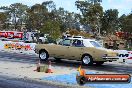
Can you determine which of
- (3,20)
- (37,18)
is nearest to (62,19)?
(37,18)

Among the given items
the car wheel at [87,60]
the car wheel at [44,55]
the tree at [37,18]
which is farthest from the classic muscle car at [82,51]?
the tree at [37,18]

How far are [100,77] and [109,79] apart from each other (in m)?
0.23

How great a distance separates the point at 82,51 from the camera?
23.9 m

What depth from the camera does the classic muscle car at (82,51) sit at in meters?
23.2

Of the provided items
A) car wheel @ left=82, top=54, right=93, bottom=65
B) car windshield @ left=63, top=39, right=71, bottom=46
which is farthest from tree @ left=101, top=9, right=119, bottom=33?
car wheel @ left=82, top=54, right=93, bottom=65

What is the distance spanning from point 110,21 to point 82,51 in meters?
59.7

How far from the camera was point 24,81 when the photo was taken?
1617 centimetres

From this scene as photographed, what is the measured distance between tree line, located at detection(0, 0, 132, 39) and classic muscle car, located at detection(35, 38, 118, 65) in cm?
3645

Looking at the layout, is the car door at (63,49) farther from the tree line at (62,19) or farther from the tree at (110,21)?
the tree at (110,21)

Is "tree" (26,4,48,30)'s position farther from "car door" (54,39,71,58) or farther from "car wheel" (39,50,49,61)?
"car door" (54,39,71,58)

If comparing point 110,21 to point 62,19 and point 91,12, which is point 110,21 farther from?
point 62,19

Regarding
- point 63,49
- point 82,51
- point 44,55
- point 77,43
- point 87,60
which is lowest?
point 87,60

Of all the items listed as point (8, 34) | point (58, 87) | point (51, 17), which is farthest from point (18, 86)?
point (51, 17)

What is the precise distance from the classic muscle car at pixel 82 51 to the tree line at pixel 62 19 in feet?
120
